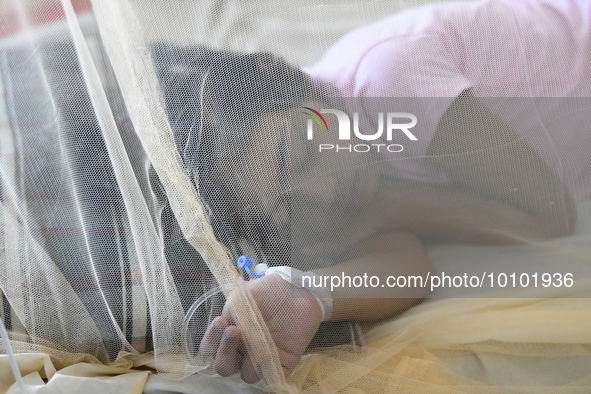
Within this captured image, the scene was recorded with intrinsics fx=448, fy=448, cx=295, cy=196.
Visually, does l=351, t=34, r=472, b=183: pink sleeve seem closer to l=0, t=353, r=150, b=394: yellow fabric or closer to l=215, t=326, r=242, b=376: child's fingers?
l=215, t=326, r=242, b=376: child's fingers

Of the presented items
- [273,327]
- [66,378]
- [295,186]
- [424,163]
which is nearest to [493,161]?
[424,163]

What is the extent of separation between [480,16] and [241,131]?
354 mm

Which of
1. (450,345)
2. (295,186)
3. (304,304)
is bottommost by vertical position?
(450,345)

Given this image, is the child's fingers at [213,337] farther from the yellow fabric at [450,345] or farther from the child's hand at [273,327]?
the yellow fabric at [450,345]

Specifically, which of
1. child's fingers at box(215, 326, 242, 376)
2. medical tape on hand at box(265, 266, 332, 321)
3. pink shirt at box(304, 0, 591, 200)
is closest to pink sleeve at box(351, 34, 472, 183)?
pink shirt at box(304, 0, 591, 200)

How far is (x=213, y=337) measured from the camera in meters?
0.58

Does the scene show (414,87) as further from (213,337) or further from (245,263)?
(213,337)

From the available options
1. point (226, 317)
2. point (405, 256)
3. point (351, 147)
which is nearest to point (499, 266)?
point (405, 256)

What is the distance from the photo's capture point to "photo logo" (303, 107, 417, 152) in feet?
1.78

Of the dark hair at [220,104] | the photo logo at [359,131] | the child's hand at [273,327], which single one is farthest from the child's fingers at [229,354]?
the photo logo at [359,131]

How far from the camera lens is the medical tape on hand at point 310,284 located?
0.57 metres

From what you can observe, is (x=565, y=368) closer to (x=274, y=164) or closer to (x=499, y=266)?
(x=499, y=266)

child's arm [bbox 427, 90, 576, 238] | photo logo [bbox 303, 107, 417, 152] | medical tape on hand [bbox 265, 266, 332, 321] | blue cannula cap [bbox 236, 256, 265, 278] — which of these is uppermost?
photo logo [bbox 303, 107, 417, 152]

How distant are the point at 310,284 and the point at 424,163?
21 cm
